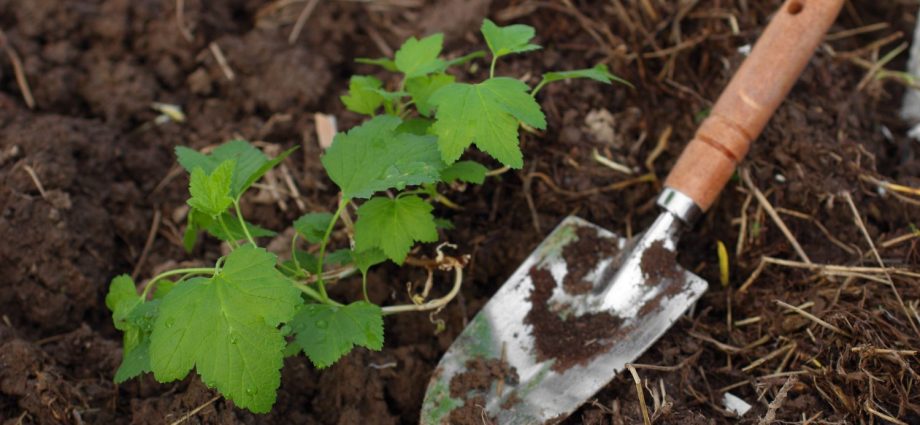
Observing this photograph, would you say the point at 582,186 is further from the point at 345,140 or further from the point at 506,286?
the point at 345,140

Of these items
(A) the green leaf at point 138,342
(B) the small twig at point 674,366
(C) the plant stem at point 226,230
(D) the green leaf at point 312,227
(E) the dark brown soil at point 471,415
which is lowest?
(E) the dark brown soil at point 471,415

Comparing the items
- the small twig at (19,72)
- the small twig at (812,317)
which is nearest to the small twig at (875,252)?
the small twig at (812,317)

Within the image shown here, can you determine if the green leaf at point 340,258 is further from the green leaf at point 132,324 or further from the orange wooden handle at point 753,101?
the orange wooden handle at point 753,101

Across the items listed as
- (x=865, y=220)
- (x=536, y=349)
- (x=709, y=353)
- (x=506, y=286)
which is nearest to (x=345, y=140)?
(x=506, y=286)

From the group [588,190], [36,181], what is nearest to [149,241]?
[36,181]

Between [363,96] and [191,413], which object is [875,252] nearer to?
[363,96]

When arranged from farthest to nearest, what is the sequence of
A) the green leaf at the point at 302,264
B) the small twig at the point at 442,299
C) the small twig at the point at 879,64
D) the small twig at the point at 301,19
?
the small twig at the point at 301,19 < the small twig at the point at 879,64 < the small twig at the point at 442,299 < the green leaf at the point at 302,264

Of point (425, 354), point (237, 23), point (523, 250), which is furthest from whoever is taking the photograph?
point (237, 23)
